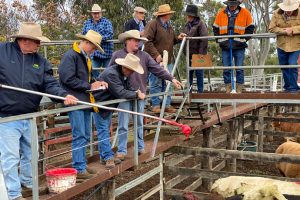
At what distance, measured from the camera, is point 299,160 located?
7.03 metres

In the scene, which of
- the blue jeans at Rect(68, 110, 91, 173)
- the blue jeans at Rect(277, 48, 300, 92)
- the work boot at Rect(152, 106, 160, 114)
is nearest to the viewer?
the blue jeans at Rect(68, 110, 91, 173)

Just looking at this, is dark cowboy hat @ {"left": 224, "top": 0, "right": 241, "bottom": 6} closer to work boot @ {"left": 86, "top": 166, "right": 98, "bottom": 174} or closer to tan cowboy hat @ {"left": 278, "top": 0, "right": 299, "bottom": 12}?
tan cowboy hat @ {"left": 278, "top": 0, "right": 299, "bottom": 12}

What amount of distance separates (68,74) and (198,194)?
3.37 m

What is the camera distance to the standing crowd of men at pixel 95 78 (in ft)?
14.8

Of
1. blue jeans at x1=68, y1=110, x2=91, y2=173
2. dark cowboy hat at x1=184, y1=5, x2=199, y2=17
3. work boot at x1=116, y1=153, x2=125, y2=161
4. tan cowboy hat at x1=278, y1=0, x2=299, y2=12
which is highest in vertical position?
dark cowboy hat at x1=184, y1=5, x2=199, y2=17

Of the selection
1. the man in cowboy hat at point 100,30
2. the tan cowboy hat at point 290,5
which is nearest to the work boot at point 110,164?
the man in cowboy hat at point 100,30

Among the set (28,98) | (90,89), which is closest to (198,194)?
(90,89)

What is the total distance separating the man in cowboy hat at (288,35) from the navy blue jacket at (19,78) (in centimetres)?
418

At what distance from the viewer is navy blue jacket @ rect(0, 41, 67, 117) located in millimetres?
4480

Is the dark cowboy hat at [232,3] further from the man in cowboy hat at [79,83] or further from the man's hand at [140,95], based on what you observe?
the man in cowboy hat at [79,83]

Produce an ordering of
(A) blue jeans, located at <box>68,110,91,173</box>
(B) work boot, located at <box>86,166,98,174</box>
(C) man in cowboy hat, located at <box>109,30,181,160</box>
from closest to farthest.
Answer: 1. (A) blue jeans, located at <box>68,110,91,173</box>
2. (B) work boot, located at <box>86,166,98,174</box>
3. (C) man in cowboy hat, located at <box>109,30,181,160</box>

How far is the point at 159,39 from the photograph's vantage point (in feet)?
26.0

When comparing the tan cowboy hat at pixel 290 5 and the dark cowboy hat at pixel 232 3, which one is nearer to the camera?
the tan cowboy hat at pixel 290 5

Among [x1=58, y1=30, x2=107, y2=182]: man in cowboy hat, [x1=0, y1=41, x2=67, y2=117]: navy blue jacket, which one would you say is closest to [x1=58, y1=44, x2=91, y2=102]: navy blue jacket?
[x1=58, y1=30, x2=107, y2=182]: man in cowboy hat
